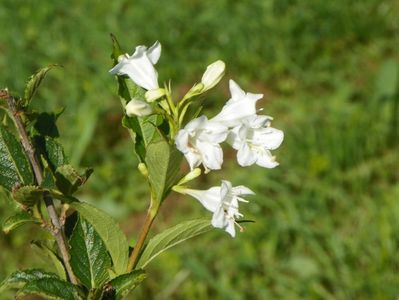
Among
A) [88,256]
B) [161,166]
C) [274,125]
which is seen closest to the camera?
[161,166]

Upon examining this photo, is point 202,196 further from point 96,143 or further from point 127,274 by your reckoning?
point 96,143

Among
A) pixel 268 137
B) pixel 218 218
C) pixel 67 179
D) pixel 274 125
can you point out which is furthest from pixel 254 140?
pixel 274 125

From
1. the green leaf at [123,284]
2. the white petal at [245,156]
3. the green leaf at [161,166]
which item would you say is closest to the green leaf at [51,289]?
the green leaf at [123,284]

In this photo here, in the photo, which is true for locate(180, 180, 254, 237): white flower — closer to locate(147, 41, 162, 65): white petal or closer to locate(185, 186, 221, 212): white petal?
locate(185, 186, 221, 212): white petal

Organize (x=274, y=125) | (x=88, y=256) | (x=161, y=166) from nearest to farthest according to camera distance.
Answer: (x=161, y=166) < (x=88, y=256) < (x=274, y=125)

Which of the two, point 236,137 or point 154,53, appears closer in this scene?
point 236,137

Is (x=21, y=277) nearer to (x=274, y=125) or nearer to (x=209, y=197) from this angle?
(x=209, y=197)
